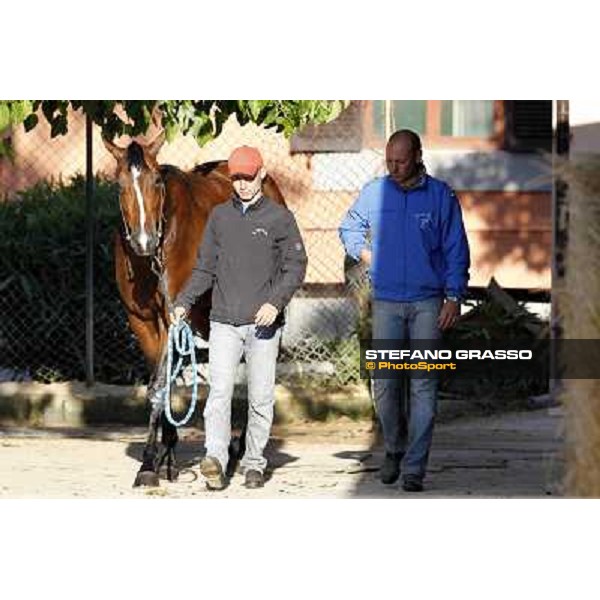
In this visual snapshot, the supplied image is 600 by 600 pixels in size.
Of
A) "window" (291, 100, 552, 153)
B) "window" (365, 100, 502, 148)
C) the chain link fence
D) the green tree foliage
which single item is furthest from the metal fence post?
"window" (365, 100, 502, 148)

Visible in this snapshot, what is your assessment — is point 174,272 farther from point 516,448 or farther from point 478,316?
point 478,316

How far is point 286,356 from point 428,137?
4.70 m

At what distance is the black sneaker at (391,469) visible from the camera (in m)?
12.8

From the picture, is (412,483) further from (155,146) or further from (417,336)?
(155,146)

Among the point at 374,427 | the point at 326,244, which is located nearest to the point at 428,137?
the point at 326,244

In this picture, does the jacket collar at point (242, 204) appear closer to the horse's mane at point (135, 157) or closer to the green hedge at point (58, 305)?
the horse's mane at point (135, 157)

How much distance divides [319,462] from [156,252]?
6.42ft

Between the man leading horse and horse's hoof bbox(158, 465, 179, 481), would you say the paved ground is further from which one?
the man leading horse

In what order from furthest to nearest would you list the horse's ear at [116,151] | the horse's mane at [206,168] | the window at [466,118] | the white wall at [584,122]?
the window at [466,118] < the white wall at [584,122] < the horse's mane at [206,168] < the horse's ear at [116,151]

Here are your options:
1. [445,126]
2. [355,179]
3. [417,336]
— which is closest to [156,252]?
[417,336]

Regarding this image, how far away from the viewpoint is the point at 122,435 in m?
15.7

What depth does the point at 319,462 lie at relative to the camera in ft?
46.4

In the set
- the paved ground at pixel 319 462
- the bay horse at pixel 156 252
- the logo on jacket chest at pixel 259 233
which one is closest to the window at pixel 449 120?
the paved ground at pixel 319 462

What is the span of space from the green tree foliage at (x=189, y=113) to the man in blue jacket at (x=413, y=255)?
938 mm
